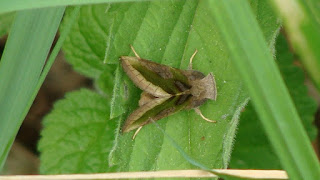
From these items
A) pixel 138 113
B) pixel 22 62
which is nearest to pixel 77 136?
pixel 138 113

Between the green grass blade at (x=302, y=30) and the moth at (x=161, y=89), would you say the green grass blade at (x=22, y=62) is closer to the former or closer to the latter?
the moth at (x=161, y=89)

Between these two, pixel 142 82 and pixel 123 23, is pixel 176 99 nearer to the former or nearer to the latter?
pixel 142 82

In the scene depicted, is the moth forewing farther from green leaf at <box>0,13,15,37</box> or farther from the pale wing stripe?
green leaf at <box>0,13,15,37</box>

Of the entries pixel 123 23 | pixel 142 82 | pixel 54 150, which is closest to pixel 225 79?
pixel 142 82

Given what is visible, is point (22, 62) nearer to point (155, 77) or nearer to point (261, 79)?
point (155, 77)

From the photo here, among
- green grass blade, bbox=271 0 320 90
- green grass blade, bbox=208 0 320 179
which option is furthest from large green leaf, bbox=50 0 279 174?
green grass blade, bbox=271 0 320 90

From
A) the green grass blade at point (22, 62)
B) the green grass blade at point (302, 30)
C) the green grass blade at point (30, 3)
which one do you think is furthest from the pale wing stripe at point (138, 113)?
the green grass blade at point (302, 30)
